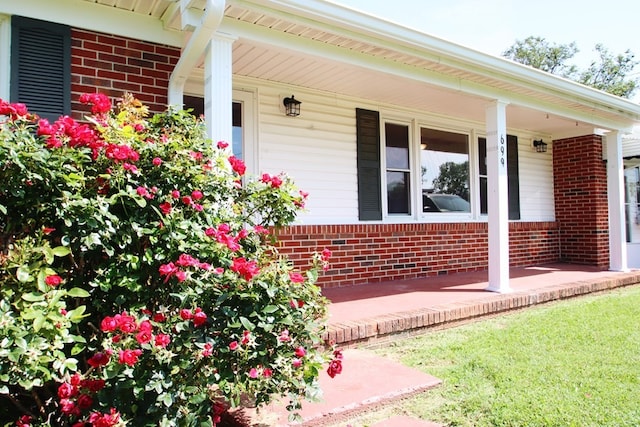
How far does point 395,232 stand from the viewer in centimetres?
627

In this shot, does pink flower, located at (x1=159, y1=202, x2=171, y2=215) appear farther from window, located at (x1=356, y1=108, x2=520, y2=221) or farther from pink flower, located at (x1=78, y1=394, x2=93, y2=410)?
window, located at (x1=356, y1=108, x2=520, y2=221)

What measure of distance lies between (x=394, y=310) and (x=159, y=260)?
284cm

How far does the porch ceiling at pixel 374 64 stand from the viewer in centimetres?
348

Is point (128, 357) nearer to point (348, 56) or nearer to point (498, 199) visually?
point (348, 56)

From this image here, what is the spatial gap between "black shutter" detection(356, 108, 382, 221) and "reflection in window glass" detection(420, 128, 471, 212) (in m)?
0.99

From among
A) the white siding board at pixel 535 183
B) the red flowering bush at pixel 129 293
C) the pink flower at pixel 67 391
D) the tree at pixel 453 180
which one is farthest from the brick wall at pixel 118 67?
the white siding board at pixel 535 183

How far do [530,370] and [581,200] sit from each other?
658 centimetres

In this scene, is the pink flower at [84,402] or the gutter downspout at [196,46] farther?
the gutter downspout at [196,46]

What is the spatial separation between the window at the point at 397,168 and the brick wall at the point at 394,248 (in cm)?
37

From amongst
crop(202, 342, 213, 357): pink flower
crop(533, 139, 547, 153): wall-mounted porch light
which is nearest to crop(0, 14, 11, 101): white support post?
crop(202, 342, 213, 357): pink flower

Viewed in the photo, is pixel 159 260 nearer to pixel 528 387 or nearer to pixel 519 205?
pixel 528 387

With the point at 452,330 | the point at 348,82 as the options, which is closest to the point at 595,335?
the point at 452,330

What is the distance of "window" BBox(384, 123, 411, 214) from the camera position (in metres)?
6.45

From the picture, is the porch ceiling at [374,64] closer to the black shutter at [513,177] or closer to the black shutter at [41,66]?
the black shutter at [41,66]
